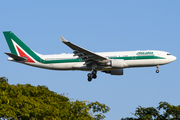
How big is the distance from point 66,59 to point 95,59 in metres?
5.04

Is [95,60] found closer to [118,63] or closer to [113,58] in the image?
[113,58]

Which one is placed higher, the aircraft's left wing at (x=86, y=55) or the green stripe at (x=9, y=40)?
the green stripe at (x=9, y=40)

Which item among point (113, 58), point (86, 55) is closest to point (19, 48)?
point (86, 55)

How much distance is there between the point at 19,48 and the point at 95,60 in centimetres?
1433

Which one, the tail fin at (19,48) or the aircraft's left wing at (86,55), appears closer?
the aircraft's left wing at (86,55)

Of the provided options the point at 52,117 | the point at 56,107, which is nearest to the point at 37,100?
the point at 56,107

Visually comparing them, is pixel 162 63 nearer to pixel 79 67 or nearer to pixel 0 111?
pixel 79 67

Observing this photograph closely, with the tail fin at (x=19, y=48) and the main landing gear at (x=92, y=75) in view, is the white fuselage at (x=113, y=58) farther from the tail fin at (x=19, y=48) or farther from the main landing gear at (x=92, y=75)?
the tail fin at (x=19, y=48)

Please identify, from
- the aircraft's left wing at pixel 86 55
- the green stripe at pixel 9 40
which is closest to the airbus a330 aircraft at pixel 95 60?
the aircraft's left wing at pixel 86 55

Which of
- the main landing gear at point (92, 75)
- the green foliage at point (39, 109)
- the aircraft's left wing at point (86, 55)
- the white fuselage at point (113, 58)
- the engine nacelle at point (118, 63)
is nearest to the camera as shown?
the green foliage at point (39, 109)

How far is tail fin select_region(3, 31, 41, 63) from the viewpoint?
55.3 meters

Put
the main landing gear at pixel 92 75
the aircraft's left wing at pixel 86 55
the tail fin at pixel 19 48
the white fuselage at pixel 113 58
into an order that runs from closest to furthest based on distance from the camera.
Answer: the aircraft's left wing at pixel 86 55 < the white fuselage at pixel 113 58 < the main landing gear at pixel 92 75 < the tail fin at pixel 19 48

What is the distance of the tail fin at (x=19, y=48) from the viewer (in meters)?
55.3

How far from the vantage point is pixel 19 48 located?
5728cm
